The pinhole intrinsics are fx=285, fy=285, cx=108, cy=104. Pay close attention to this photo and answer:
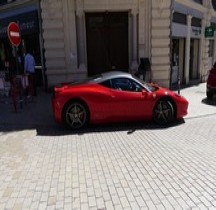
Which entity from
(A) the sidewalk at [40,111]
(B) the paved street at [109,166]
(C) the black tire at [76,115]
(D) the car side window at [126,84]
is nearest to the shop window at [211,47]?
(A) the sidewalk at [40,111]

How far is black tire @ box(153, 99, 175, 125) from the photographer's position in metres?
7.69

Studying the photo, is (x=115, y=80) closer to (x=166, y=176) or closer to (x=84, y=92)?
(x=84, y=92)

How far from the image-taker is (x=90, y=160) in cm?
518

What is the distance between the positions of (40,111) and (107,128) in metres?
2.97

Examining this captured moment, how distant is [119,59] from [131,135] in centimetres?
670

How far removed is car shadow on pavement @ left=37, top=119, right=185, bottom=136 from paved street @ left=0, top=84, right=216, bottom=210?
0.08 ft

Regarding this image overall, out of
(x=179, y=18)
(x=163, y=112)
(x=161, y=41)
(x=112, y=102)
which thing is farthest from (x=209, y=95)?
(x=112, y=102)

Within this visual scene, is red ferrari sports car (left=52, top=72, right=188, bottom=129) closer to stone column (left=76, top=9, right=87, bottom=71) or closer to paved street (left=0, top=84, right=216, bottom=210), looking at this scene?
paved street (left=0, top=84, right=216, bottom=210)

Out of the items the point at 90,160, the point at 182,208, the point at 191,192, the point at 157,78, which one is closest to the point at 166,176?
the point at 191,192

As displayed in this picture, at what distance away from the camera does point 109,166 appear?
487cm

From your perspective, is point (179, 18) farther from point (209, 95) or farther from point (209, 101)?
point (209, 101)

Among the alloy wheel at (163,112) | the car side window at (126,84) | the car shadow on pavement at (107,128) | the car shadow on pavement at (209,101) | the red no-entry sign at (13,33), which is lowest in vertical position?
the car shadow on pavement at (107,128)

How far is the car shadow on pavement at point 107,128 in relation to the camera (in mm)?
7113

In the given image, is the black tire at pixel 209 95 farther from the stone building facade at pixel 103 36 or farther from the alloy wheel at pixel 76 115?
the alloy wheel at pixel 76 115
